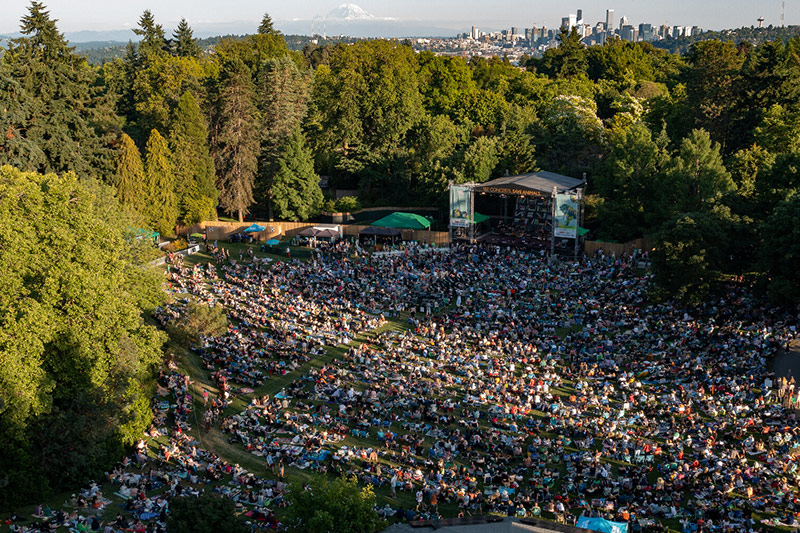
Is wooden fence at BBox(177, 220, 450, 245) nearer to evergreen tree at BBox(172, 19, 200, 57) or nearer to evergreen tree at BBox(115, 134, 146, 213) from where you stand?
evergreen tree at BBox(115, 134, 146, 213)

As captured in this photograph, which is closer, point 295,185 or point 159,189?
point 159,189

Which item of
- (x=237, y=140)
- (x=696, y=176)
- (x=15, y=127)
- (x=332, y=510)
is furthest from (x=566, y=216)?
(x=15, y=127)

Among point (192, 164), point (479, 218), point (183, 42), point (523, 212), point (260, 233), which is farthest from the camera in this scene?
point (183, 42)

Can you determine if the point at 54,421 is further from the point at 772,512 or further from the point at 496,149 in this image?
the point at 496,149

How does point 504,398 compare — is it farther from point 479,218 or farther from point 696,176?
point 479,218

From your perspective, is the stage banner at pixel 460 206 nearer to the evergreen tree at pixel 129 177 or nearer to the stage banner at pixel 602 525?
the evergreen tree at pixel 129 177

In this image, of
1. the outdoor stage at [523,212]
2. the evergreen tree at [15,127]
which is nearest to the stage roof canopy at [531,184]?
the outdoor stage at [523,212]
